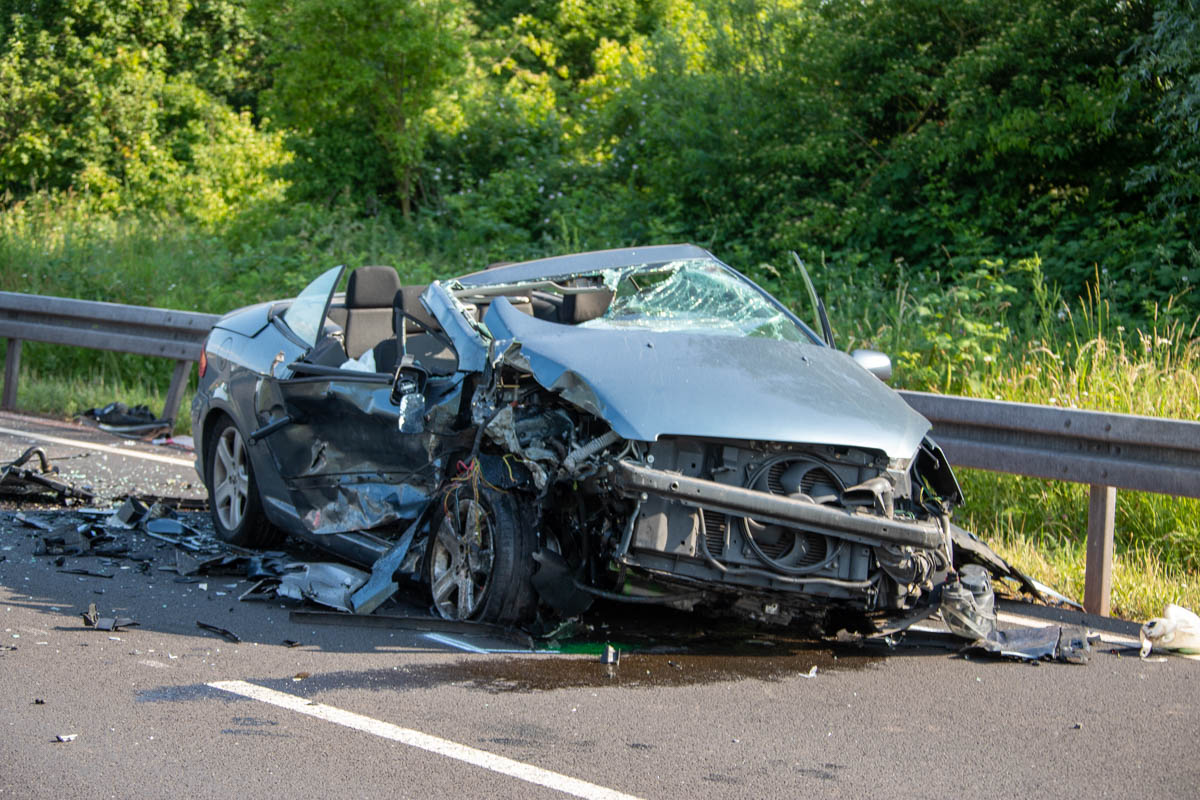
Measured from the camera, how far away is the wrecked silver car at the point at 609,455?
17.0 feet

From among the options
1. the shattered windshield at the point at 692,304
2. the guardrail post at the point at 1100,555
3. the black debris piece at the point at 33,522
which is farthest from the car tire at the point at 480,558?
the black debris piece at the point at 33,522

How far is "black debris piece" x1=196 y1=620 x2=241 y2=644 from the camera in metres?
5.64

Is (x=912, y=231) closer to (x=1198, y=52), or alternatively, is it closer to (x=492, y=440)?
(x=1198, y=52)

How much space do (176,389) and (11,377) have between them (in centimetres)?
211

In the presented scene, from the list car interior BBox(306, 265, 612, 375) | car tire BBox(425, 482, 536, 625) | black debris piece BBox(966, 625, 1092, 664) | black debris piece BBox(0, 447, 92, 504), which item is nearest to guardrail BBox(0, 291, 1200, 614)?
black debris piece BBox(966, 625, 1092, 664)

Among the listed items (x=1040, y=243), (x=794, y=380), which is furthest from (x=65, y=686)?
(x=1040, y=243)

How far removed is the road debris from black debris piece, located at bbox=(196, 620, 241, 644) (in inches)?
154

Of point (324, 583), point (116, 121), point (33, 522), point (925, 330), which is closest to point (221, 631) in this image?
point (324, 583)

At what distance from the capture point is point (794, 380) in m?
5.73

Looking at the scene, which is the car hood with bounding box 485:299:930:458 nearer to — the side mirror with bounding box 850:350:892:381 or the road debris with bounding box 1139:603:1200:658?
the side mirror with bounding box 850:350:892:381

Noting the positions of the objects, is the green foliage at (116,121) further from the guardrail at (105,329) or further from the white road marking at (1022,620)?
the white road marking at (1022,620)

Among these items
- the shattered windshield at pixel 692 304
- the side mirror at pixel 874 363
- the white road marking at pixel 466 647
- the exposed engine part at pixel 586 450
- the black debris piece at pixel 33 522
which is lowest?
the white road marking at pixel 466 647

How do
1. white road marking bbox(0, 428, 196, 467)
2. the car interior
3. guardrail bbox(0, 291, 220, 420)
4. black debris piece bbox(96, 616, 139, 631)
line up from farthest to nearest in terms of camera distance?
guardrail bbox(0, 291, 220, 420) → white road marking bbox(0, 428, 196, 467) → the car interior → black debris piece bbox(96, 616, 139, 631)

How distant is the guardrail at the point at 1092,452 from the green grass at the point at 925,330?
40cm
